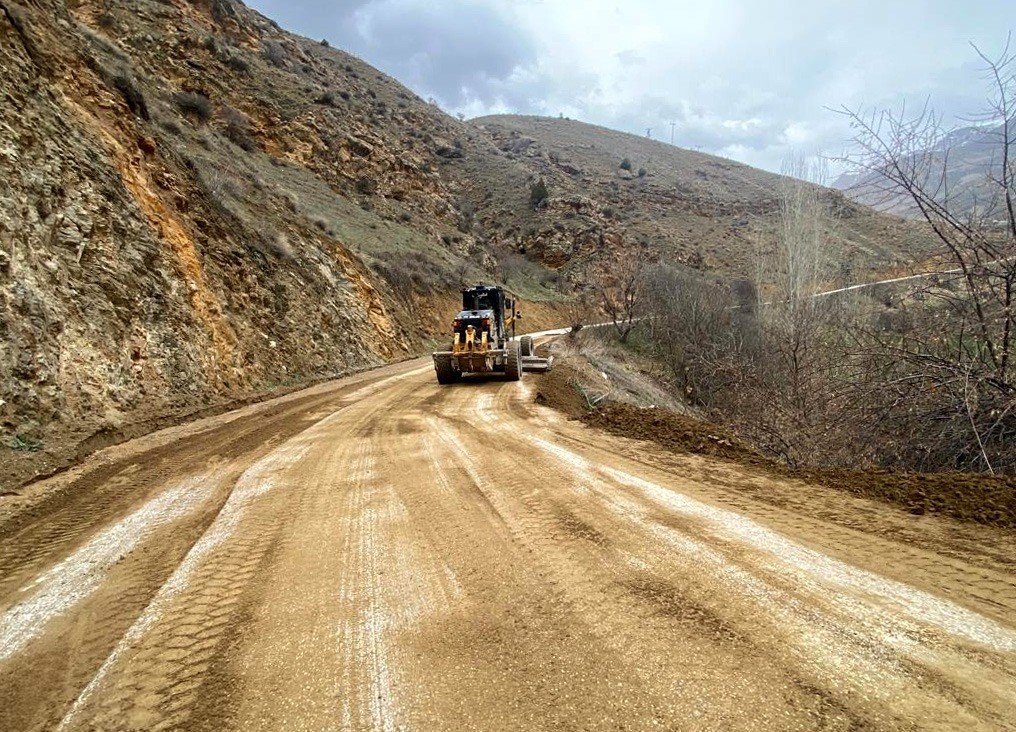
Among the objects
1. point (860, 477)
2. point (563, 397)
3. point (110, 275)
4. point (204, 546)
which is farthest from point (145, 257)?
point (860, 477)

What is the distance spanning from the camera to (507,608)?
8.23 ft

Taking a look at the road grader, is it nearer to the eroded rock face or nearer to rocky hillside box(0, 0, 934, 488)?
rocky hillside box(0, 0, 934, 488)

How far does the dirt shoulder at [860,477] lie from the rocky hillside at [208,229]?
421 cm

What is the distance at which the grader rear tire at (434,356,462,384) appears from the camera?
13047mm

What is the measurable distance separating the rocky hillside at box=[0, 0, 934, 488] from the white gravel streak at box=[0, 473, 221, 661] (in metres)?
2.39

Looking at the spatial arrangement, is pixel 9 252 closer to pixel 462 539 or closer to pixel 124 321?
pixel 124 321

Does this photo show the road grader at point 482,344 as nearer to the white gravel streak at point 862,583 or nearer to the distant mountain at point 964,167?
the distant mountain at point 964,167

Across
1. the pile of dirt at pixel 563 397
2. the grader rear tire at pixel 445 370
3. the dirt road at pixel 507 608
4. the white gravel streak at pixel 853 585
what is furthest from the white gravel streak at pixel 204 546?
the grader rear tire at pixel 445 370

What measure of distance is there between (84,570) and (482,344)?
1026 centimetres

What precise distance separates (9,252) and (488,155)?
194ft

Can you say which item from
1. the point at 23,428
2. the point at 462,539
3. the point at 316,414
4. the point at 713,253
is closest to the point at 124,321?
the point at 23,428

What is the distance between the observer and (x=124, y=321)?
915 centimetres

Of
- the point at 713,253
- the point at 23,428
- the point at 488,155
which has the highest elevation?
the point at 488,155

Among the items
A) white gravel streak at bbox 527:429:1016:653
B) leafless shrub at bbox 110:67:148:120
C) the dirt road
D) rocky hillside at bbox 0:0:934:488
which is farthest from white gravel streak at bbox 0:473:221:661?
leafless shrub at bbox 110:67:148:120
